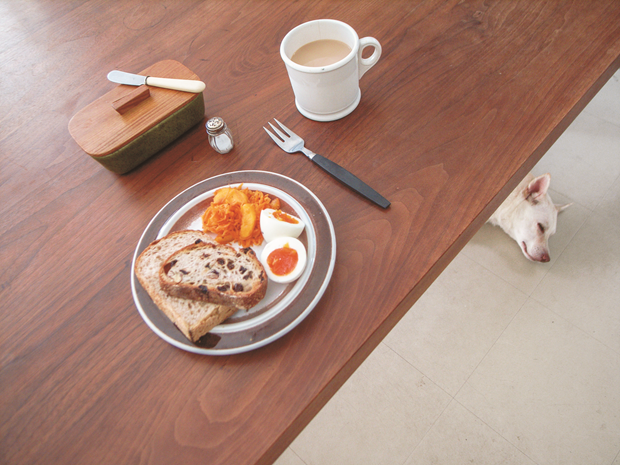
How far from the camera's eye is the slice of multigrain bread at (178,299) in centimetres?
66

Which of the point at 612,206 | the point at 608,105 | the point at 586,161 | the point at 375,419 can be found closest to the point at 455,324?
the point at 375,419

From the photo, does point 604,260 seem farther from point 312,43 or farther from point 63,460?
point 63,460

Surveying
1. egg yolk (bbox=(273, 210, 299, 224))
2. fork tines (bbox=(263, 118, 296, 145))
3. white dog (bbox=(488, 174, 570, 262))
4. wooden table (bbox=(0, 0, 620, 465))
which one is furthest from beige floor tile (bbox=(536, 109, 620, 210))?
egg yolk (bbox=(273, 210, 299, 224))

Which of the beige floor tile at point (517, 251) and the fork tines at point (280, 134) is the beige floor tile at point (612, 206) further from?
the fork tines at point (280, 134)

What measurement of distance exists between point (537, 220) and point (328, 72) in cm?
126

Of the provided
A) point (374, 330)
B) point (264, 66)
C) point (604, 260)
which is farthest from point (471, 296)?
point (264, 66)

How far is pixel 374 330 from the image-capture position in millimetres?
678

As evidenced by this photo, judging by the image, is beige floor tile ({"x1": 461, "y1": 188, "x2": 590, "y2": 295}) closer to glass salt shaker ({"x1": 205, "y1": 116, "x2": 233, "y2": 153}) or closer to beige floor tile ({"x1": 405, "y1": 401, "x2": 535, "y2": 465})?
beige floor tile ({"x1": 405, "y1": 401, "x2": 535, "y2": 465})

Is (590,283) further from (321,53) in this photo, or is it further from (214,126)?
(214,126)

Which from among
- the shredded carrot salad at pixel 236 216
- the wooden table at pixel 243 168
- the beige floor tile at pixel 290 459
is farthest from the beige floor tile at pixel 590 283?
the shredded carrot salad at pixel 236 216

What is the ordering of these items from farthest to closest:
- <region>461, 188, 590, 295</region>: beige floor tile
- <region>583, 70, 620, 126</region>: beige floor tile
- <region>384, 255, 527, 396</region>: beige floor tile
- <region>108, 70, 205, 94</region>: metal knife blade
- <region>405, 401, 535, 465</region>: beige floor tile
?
<region>583, 70, 620, 126</region>: beige floor tile
<region>461, 188, 590, 295</region>: beige floor tile
<region>384, 255, 527, 396</region>: beige floor tile
<region>405, 401, 535, 465</region>: beige floor tile
<region>108, 70, 205, 94</region>: metal knife blade

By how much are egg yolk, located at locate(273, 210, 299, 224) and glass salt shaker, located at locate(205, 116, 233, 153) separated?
0.85 feet

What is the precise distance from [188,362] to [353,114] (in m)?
0.68

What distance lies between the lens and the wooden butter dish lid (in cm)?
84
